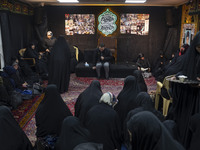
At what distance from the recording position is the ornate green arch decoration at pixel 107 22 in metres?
9.59

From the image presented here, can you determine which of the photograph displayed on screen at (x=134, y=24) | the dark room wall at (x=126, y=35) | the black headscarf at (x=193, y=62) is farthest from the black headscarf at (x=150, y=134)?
the photograph displayed on screen at (x=134, y=24)

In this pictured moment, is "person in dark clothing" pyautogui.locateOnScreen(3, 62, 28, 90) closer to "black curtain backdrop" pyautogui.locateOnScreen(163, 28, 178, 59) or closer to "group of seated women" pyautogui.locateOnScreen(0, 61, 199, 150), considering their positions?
"group of seated women" pyautogui.locateOnScreen(0, 61, 199, 150)

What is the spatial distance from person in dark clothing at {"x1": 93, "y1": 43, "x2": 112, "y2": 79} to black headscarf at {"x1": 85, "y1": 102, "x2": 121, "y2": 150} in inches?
186

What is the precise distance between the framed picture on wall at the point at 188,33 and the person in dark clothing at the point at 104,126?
5693 mm

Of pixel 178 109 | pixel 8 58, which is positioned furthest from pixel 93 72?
pixel 178 109

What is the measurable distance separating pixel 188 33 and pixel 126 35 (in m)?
2.75

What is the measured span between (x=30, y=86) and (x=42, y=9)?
4.55 meters

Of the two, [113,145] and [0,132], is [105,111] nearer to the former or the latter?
[113,145]

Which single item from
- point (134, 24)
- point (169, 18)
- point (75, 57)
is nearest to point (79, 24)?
point (75, 57)

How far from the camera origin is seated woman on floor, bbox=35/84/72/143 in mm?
2951

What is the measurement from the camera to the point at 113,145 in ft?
8.66

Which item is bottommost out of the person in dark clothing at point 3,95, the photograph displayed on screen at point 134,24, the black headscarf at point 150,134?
the person in dark clothing at point 3,95

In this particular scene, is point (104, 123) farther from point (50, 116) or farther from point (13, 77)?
point (13, 77)

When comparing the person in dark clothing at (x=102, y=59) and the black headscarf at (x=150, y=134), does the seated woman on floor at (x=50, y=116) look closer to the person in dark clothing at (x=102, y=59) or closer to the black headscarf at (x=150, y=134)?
the black headscarf at (x=150, y=134)
